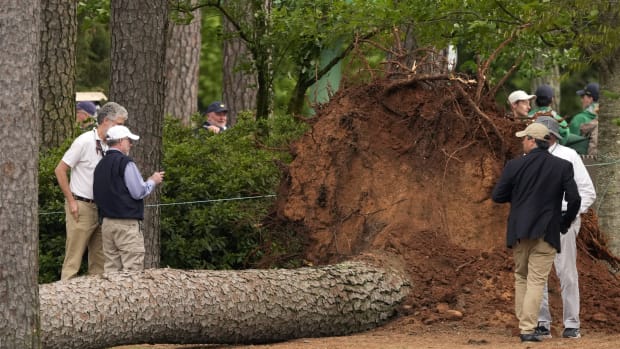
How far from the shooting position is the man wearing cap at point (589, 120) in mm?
16562

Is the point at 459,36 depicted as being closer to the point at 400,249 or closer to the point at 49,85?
the point at 400,249

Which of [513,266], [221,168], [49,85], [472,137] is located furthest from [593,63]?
[49,85]

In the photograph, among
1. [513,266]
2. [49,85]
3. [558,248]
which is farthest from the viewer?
[49,85]

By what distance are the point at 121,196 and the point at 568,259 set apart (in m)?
4.10

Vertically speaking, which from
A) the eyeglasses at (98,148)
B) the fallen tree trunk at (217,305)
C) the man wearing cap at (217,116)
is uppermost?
the man wearing cap at (217,116)

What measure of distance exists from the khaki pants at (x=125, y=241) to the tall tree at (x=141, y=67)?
1203mm

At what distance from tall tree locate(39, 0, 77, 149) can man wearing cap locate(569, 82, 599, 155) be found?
22.0 ft

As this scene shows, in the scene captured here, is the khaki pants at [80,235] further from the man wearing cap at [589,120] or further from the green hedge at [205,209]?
the man wearing cap at [589,120]

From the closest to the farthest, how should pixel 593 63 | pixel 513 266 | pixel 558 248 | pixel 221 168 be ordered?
pixel 558 248 → pixel 513 266 → pixel 593 63 → pixel 221 168

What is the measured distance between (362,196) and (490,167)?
1.35 m

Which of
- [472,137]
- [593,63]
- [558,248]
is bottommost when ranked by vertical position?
[558,248]

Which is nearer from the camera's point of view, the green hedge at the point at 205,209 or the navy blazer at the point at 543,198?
the navy blazer at the point at 543,198

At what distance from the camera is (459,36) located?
15.2m

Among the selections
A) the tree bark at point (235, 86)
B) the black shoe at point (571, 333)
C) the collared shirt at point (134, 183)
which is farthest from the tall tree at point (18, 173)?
the tree bark at point (235, 86)
